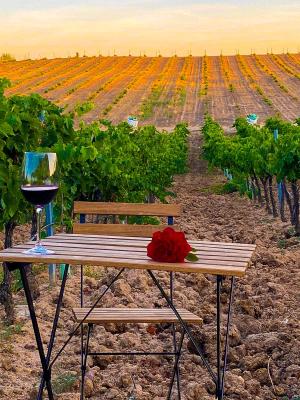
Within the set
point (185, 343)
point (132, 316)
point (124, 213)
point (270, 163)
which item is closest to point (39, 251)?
point (132, 316)

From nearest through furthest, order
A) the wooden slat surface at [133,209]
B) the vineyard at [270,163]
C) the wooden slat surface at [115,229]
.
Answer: the wooden slat surface at [115,229] < the wooden slat surface at [133,209] < the vineyard at [270,163]

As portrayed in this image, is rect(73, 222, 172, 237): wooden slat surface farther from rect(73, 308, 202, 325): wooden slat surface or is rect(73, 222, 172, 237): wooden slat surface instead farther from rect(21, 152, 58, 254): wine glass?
rect(21, 152, 58, 254): wine glass

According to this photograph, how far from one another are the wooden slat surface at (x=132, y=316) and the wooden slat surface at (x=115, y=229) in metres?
0.43

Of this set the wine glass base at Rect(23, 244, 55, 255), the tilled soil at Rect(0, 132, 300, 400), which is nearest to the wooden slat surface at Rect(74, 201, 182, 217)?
the tilled soil at Rect(0, 132, 300, 400)

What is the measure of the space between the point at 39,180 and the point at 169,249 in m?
0.66

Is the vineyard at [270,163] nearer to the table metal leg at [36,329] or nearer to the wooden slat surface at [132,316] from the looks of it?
the wooden slat surface at [132,316]

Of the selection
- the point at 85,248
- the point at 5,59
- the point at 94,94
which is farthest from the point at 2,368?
the point at 5,59

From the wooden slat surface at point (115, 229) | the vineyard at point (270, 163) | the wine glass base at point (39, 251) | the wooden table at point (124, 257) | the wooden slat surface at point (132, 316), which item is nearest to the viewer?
the wooden table at point (124, 257)

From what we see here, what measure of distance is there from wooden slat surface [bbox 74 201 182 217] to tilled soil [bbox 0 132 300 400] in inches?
40.7

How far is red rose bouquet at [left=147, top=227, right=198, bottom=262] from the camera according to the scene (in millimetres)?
3521

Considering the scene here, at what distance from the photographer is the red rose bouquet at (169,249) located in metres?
3.52

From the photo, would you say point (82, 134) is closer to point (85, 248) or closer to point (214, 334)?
point (214, 334)

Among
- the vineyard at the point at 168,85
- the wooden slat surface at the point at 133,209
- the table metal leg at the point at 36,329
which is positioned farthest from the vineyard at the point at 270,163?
the vineyard at the point at 168,85

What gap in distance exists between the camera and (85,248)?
3.80m
